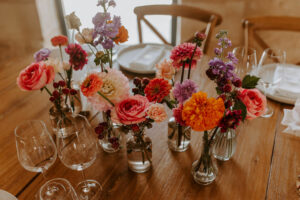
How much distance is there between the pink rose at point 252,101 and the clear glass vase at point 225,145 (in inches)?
7.7

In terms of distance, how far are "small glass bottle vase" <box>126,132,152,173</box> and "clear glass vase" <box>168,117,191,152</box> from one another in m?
0.11

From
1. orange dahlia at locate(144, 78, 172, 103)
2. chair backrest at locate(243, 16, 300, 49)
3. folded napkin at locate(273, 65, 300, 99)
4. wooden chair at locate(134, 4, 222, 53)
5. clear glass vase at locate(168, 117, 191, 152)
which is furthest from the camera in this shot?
wooden chair at locate(134, 4, 222, 53)

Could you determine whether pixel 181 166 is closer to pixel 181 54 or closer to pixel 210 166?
pixel 210 166

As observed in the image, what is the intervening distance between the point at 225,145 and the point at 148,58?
68 cm

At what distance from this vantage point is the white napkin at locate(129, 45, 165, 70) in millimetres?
1265

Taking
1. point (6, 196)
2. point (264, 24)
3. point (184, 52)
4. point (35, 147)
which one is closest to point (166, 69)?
point (184, 52)

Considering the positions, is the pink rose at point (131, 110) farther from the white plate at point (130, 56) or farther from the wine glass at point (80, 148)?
the white plate at point (130, 56)

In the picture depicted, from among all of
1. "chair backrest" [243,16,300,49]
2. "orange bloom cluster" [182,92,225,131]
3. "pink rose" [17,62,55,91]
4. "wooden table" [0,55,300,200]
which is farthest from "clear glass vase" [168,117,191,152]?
"chair backrest" [243,16,300,49]

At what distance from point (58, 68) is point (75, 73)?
0.39 m

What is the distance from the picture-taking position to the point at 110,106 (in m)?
0.63

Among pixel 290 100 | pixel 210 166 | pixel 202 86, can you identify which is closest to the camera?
pixel 210 166

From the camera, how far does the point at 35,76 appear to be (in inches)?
28.7

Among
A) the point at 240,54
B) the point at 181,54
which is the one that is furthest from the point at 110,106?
the point at 240,54

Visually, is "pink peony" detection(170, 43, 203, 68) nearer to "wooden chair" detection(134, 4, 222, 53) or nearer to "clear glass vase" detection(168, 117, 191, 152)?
"clear glass vase" detection(168, 117, 191, 152)
